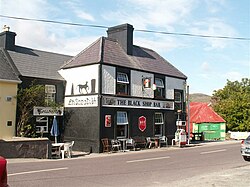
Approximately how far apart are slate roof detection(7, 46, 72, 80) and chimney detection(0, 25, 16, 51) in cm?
45

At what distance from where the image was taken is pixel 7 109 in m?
22.0

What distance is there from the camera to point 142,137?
Answer: 2569cm

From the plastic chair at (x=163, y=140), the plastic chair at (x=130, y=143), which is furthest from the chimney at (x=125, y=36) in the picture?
the plastic chair at (x=163, y=140)

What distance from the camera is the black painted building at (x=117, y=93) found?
23177 millimetres

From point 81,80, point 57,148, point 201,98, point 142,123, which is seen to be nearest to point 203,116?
point 142,123

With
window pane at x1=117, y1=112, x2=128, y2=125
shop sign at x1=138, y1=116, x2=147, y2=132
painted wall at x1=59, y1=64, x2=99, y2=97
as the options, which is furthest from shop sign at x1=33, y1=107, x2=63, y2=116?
shop sign at x1=138, y1=116, x2=147, y2=132

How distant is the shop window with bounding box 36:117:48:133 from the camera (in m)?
23.6

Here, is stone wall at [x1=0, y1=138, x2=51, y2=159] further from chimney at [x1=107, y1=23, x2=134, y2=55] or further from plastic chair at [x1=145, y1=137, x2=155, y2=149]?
chimney at [x1=107, y1=23, x2=134, y2=55]

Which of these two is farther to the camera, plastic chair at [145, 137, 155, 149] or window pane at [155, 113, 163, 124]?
window pane at [155, 113, 163, 124]

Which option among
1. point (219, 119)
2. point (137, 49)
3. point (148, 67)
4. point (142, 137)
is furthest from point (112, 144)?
point (219, 119)

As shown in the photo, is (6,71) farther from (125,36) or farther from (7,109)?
(125,36)

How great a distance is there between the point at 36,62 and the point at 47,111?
15.7 feet

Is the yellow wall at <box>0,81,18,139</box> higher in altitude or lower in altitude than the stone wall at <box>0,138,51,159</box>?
higher

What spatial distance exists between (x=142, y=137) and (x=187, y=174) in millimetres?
13448
